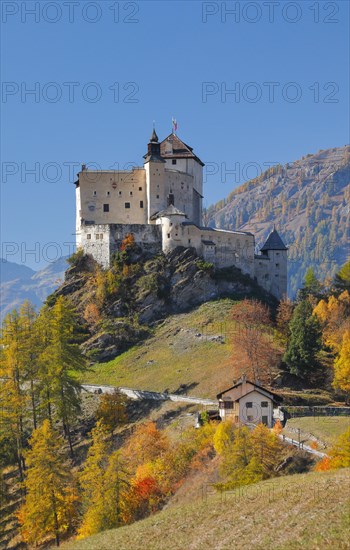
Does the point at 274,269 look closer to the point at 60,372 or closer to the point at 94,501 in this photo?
the point at 60,372

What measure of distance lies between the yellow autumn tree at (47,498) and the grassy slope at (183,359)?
21868 mm

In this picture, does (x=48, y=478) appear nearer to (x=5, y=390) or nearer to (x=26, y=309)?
(x=5, y=390)

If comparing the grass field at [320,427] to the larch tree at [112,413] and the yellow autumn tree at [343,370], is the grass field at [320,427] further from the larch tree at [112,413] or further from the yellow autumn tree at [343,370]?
the larch tree at [112,413]

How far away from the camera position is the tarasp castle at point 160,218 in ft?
340

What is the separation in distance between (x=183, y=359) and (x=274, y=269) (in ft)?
95.1

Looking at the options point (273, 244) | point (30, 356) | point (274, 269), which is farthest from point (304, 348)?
point (273, 244)

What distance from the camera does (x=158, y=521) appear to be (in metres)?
42.9

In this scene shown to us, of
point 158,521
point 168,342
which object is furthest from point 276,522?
point 168,342

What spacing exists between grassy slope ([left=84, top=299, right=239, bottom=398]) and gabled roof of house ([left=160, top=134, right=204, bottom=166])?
23980 mm

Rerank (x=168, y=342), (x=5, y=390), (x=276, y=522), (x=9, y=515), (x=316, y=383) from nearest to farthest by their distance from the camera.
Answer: (x=276, y=522) → (x=9, y=515) → (x=5, y=390) → (x=316, y=383) → (x=168, y=342)

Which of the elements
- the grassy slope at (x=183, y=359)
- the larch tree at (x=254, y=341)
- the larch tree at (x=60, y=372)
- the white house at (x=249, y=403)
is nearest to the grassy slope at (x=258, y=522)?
the white house at (x=249, y=403)

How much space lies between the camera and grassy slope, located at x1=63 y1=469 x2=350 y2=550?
115 feet

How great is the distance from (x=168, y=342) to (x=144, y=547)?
178 ft

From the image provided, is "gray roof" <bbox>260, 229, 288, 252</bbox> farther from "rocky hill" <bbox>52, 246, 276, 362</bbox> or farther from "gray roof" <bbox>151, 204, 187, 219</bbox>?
"gray roof" <bbox>151, 204, 187, 219</bbox>
